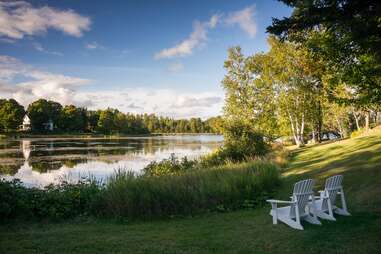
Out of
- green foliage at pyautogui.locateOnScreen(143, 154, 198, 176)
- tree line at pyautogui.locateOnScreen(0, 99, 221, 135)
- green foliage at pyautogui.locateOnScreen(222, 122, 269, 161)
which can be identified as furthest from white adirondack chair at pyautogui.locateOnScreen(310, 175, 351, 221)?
tree line at pyautogui.locateOnScreen(0, 99, 221, 135)

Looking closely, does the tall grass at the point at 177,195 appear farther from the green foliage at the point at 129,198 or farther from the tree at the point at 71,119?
the tree at the point at 71,119

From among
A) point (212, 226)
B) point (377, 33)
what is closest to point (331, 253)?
point (212, 226)

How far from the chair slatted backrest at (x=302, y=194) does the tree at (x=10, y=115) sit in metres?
99.9

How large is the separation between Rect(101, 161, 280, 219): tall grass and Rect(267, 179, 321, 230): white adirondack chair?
218 cm

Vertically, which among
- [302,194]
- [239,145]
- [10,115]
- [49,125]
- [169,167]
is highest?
[10,115]

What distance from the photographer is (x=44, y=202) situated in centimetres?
909

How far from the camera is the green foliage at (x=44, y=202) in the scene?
851 cm

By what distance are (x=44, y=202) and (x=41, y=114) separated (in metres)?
99.9

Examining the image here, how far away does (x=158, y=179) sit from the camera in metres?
10.6

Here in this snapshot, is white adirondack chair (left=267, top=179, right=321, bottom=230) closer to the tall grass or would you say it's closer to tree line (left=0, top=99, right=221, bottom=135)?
the tall grass

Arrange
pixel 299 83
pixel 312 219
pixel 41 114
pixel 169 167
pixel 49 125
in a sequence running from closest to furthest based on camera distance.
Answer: pixel 312 219, pixel 169 167, pixel 299 83, pixel 41 114, pixel 49 125

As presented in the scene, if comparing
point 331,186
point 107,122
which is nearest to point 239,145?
point 331,186

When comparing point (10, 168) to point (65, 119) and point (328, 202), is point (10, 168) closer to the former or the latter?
point (328, 202)

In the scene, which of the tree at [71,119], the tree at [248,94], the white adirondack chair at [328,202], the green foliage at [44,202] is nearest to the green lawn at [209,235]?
the white adirondack chair at [328,202]
